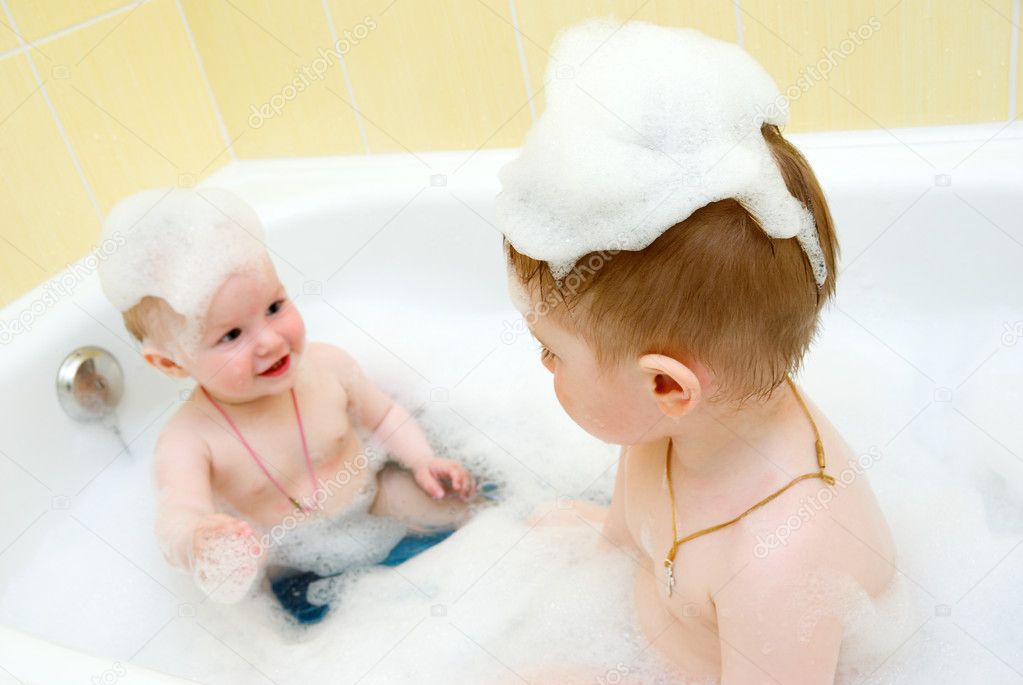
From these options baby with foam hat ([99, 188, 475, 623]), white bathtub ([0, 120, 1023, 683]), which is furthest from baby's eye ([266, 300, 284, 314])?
white bathtub ([0, 120, 1023, 683])

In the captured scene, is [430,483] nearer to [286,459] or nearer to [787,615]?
[286,459]

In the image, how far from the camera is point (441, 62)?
1326mm

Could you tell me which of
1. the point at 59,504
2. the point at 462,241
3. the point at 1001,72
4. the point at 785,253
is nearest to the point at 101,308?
the point at 59,504

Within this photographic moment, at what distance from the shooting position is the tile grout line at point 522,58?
4.09 ft

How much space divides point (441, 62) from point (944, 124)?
2.24 ft

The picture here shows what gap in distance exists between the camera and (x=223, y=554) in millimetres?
957

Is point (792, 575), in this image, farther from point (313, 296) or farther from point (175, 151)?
point (175, 151)

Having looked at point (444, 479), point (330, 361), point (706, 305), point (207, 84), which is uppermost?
point (706, 305)

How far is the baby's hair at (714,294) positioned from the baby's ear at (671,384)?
1 centimetres

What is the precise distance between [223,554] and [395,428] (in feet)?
1.13

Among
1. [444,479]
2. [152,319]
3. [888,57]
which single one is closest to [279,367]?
[152,319]

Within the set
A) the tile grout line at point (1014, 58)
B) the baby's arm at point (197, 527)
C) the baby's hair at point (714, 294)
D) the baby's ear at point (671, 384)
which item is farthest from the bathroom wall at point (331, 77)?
the baby's ear at point (671, 384)

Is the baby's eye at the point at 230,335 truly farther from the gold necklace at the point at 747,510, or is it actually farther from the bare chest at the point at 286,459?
the gold necklace at the point at 747,510

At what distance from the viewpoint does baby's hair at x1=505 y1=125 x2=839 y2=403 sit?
61 centimetres
